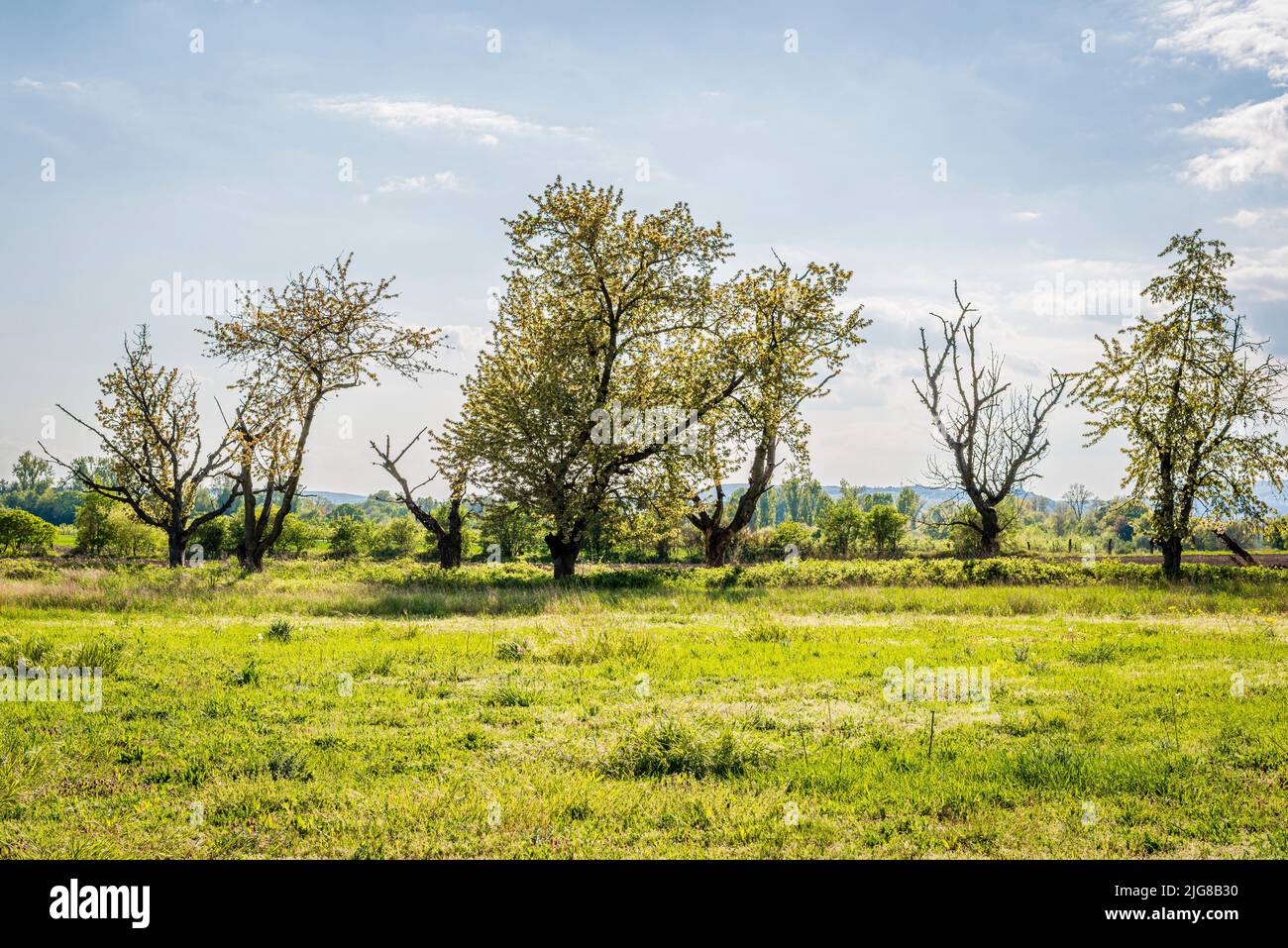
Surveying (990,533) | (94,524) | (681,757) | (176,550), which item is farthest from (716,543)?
(94,524)

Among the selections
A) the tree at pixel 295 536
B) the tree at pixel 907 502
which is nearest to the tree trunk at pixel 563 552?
the tree at pixel 295 536

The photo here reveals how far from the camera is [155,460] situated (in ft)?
139

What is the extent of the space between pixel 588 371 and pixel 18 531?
45.6 metres

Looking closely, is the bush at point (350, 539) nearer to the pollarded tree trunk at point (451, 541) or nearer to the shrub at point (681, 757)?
the pollarded tree trunk at point (451, 541)

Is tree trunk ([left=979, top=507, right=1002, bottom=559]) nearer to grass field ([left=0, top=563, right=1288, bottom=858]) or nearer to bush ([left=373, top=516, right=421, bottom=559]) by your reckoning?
grass field ([left=0, top=563, right=1288, bottom=858])

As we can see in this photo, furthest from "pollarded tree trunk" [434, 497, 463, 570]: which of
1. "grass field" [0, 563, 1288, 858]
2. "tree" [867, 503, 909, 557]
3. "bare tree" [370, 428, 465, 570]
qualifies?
"tree" [867, 503, 909, 557]

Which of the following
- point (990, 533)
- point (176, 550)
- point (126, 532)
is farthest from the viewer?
point (126, 532)

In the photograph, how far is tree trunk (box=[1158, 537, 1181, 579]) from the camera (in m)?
29.9

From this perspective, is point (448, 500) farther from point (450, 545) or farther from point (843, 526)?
point (843, 526)

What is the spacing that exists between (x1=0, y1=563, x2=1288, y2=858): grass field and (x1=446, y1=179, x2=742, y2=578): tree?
13306 millimetres

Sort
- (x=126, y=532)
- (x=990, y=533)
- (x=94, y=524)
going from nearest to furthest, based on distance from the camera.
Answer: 1. (x=990, y=533)
2. (x=126, y=532)
3. (x=94, y=524)

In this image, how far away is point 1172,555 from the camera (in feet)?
102

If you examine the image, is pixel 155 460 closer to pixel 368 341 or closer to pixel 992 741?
pixel 368 341
